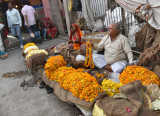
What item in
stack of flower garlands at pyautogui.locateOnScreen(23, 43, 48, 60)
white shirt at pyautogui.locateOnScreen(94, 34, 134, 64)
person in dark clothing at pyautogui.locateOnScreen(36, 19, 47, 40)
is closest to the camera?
white shirt at pyautogui.locateOnScreen(94, 34, 134, 64)

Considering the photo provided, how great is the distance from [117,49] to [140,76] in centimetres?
121

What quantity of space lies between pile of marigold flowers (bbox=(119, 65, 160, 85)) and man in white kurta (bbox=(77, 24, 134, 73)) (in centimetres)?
76

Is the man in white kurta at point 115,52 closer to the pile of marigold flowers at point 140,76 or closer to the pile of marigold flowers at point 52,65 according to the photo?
the pile of marigold flowers at point 140,76

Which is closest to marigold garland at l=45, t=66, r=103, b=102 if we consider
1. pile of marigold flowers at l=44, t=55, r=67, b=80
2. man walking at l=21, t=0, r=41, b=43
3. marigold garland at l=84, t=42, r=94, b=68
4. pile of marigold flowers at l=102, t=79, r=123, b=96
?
pile of marigold flowers at l=102, t=79, r=123, b=96

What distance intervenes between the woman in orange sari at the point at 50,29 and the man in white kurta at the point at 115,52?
20.2ft

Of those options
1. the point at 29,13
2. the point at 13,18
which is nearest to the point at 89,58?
the point at 13,18

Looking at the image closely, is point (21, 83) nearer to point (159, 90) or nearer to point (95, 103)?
point (95, 103)

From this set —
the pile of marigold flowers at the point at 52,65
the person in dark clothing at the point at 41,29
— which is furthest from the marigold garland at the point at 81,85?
the person in dark clothing at the point at 41,29

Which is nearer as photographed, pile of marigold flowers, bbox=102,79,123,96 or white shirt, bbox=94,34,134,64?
pile of marigold flowers, bbox=102,79,123,96

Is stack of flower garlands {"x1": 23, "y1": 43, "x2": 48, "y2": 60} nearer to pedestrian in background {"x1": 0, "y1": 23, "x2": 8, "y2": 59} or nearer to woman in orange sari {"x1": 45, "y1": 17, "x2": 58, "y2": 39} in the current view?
pedestrian in background {"x1": 0, "y1": 23, "x2": 8, "y2": 59}

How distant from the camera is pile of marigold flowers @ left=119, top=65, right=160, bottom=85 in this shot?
256 cm

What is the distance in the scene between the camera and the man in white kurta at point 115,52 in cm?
360

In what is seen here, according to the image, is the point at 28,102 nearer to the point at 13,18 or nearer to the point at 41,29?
the point at 13,18

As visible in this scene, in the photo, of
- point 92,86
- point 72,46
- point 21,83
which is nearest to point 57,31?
point 72,46
